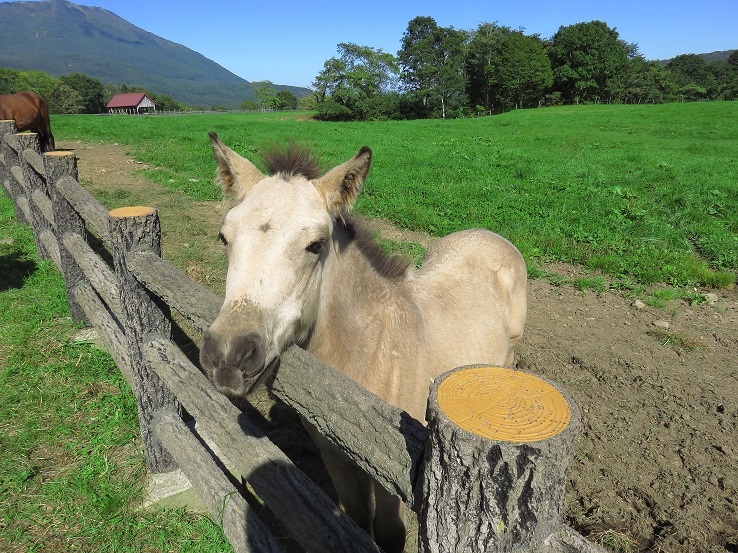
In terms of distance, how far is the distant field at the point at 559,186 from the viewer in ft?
24.0

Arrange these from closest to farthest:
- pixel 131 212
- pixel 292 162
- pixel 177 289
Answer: pixel 177 289 < pixel 292 162 < pixel 131 212

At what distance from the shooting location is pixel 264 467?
2.18 meters

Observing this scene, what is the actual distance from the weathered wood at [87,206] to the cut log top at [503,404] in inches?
104

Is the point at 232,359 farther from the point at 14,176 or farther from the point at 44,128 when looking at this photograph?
the point at 44,128

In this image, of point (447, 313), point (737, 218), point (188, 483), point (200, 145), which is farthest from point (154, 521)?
point (200, 145)

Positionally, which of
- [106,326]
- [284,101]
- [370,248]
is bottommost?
[106,326]

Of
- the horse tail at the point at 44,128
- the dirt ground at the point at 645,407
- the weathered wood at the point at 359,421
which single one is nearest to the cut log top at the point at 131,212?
the weathered wood at the point at 359,421

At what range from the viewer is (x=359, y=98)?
182 ft

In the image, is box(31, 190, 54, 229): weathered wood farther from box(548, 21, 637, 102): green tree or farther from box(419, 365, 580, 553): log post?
box(548, 21, 637, 102): green tree

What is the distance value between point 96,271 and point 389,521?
125 inches

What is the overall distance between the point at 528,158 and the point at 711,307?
10241 millimetres

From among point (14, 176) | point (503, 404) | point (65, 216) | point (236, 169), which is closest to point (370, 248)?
point (236, 169)

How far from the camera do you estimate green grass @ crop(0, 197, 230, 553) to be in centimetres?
273

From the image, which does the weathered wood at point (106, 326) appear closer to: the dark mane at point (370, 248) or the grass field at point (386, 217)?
the grass field at point (386, 217)
